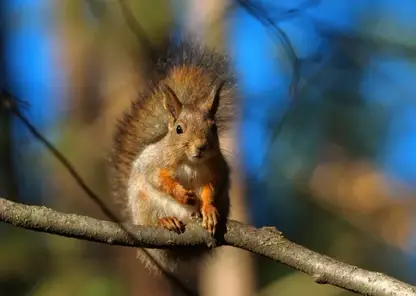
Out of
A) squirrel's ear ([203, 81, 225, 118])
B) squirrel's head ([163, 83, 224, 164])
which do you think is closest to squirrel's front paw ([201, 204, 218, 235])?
squirrel's head ([163, 83, 224, 164])

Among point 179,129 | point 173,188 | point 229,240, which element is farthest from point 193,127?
point 229,240

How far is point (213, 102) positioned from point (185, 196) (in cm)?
22

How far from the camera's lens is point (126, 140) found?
6.02 feet

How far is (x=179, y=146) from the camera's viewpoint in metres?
1.50

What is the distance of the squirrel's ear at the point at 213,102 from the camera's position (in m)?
1.51

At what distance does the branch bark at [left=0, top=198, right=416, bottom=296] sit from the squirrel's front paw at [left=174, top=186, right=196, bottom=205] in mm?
199

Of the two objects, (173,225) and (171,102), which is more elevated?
(171,102)

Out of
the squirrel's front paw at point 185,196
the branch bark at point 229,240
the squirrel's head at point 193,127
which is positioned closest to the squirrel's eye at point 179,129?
the squirrel's head at point 193,127

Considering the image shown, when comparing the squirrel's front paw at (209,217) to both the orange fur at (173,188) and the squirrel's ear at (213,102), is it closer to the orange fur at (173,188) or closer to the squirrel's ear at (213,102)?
the orange fur at (173,188)

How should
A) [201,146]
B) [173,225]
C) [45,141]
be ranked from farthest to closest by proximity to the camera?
[201,146] → [173,225] → [45,141]

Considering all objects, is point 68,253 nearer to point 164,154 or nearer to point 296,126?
point 296,126

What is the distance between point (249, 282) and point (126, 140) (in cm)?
129

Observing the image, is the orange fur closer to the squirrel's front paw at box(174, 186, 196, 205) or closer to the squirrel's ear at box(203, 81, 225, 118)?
the squirrel's front paw at box(174, 186, 196, 205)

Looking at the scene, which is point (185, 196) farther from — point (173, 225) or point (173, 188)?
point (173, 225)
